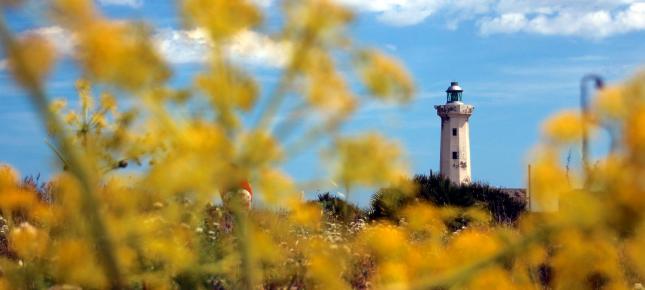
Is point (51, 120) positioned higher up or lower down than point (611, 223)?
higher up

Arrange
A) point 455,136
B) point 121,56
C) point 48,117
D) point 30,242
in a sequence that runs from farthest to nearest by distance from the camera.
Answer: point 455,136, point 30,242, point 121,56, point 48,117

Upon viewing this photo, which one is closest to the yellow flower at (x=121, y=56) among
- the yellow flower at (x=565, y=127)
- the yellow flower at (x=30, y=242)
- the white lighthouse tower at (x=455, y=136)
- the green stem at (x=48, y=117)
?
the green stem at (x=48, y=117)

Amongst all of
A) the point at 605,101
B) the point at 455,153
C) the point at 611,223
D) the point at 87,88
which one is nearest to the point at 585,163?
the point at 605,101

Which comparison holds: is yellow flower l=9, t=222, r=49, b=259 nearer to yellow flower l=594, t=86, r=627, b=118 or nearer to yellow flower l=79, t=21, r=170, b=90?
A: yellow flower l=79, t=21, r=170, b=90

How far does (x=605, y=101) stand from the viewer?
1.13 m

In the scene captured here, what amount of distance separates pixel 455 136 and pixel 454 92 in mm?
2368

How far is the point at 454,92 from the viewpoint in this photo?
132 ft

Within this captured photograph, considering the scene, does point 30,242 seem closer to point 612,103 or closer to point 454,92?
point 612,103

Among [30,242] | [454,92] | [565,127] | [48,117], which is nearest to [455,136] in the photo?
[454,92]

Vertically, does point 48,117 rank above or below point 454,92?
below

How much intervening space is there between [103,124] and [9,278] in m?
1.15

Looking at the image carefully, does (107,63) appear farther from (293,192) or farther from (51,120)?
(293,192)

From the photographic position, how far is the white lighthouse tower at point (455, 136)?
129 ft

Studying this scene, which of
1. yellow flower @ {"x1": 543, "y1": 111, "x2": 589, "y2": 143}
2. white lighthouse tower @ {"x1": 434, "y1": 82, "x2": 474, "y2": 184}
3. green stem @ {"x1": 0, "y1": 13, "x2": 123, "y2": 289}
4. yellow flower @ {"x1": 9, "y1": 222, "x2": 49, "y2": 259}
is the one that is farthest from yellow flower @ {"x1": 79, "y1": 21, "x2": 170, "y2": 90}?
white lighthouse tower @ {"x1": 434, "y1": 82, "x2": 474, "y2": 184}
